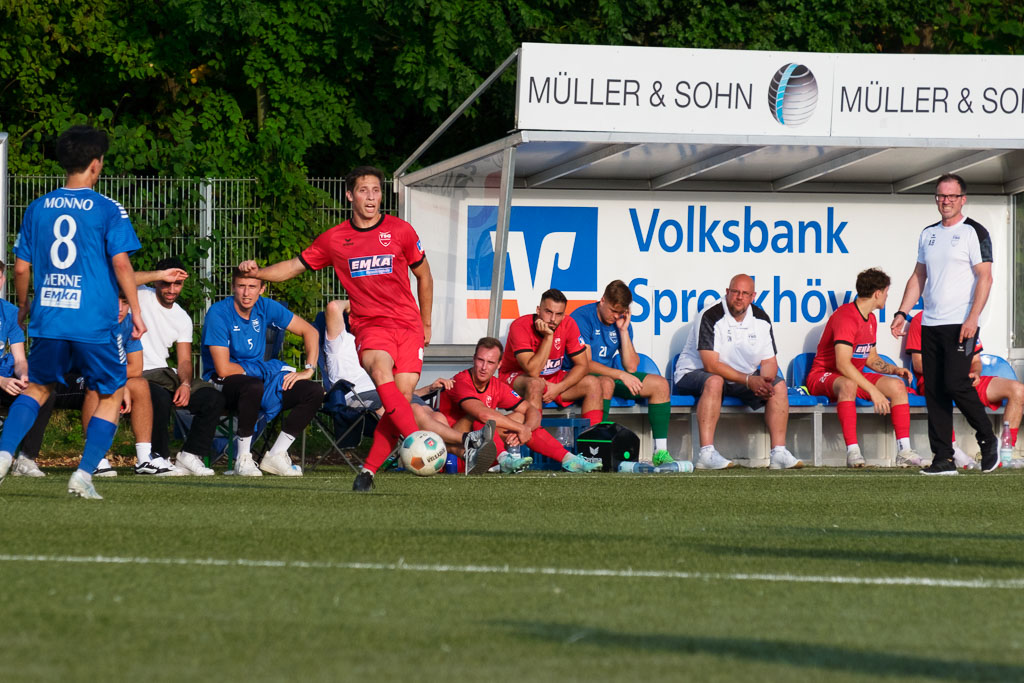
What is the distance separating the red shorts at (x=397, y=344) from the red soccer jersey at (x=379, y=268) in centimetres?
4

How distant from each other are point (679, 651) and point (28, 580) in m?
1.98

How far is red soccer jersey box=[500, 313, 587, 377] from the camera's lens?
12.6 metres

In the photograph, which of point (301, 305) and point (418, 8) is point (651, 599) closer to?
point (301, 305)

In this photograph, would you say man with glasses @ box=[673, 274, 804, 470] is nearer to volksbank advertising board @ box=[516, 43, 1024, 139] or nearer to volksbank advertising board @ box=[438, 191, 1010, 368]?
volksbank advertising board @ box=[438, 191, 1010, 368]

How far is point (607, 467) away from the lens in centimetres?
1211

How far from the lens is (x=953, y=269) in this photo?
10.6 meters

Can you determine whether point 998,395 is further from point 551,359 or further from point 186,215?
point 186,215

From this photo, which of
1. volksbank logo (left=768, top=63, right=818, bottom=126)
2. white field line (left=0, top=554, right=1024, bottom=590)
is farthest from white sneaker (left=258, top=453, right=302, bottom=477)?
white field line (left=0, top=554, right=1024, bottom=590)

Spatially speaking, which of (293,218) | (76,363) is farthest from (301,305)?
(76,363)

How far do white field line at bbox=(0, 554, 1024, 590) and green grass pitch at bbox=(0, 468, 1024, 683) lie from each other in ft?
0.05

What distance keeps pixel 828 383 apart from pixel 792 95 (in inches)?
103

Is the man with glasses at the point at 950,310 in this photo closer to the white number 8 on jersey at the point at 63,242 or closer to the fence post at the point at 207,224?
the white number 8 on jersey at the point at 63,242

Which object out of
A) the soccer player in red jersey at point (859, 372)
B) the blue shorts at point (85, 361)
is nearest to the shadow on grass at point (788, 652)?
the blue shorts at point (85, 361)

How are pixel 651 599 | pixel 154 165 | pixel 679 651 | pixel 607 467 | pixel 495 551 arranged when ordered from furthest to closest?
1. pixel 154 165
2. pixel 607 467
3. pixel 495 551
4. pixel 651 599
5. pixel 679 651
